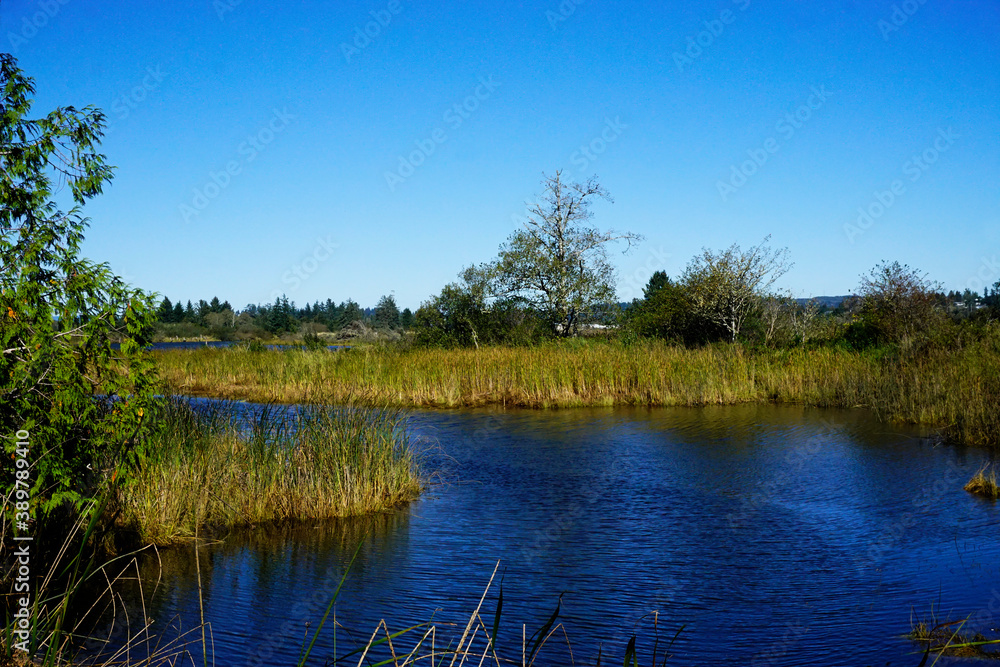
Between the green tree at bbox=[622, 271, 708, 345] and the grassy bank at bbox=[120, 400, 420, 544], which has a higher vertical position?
the green tree at bbox=[622, 271, 708, 345]

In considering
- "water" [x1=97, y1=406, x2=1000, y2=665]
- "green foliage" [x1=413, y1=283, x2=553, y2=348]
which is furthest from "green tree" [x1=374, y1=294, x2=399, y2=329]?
"water" [x1=97, y1=406, x2=1000, y2=665]

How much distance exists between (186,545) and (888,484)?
8.13m

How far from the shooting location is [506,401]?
1833 centimetres

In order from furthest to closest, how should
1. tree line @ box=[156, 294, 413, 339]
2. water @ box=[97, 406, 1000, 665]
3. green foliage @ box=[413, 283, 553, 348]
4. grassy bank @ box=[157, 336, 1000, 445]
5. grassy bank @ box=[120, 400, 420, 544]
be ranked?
tree line @ box=[156, 294, 413, 339]
green foliage @ box=[413, 283, 553, 348]
grassy bank @ box=[157, 336, 1000, 445]
grassy bank @ box=[120, 400, 420, 544]
water @ box=[97, 406, 1000, 665]

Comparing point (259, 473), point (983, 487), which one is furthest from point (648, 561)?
point (983, 487)

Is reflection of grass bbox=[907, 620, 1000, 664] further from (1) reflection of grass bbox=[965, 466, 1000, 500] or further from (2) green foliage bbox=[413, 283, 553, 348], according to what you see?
(2) green foliage bbox=[413, 283, 553, 348]

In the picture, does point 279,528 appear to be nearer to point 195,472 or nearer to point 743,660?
point 195,472

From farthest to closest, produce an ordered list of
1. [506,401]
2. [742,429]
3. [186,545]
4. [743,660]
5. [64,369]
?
[506,401] < [742,429] < [186,545] < [64,369] < [743,660]

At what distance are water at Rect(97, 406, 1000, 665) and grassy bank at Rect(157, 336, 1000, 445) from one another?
5.40 m

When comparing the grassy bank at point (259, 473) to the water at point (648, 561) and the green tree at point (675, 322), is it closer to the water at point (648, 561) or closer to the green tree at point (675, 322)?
the water at point (648, 561)

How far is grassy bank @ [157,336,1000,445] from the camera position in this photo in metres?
16.4

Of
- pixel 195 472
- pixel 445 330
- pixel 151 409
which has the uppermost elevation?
pixel 445 330

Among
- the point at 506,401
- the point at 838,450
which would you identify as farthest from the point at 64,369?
the point at 506,401

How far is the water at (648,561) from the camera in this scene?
5.18 metres
